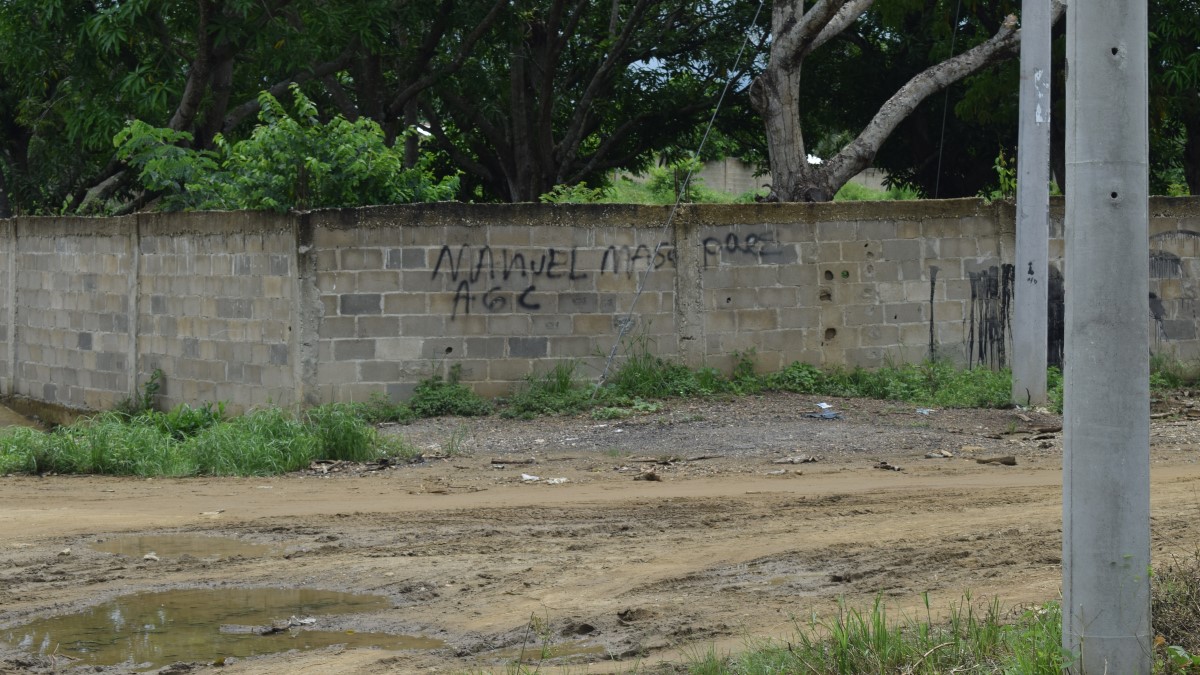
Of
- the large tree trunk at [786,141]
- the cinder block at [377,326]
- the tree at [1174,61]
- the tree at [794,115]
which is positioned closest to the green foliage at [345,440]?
the cinder block at [377,326]

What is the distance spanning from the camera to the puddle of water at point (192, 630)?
17.6 ft

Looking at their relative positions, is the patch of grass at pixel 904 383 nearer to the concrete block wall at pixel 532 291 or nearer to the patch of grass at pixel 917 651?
the concrete block wall at pixel 532 291

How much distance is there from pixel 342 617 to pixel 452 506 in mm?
2442

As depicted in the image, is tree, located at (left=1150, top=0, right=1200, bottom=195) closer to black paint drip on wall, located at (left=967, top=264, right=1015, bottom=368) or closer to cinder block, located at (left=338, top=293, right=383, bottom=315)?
black paint drip on wall, located at (left=967, top=264, right=1015, bottom=368)

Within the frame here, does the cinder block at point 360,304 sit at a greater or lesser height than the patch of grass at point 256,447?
greater

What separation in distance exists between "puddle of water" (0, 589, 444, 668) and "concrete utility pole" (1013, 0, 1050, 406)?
7348 millimetres

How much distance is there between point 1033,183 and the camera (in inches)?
450

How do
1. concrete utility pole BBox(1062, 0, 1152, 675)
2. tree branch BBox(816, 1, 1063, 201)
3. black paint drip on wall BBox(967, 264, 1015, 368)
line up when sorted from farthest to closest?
tree branch BBox(816, 1, 1063, 201)
black paint drip on wall BBox(967, 264, 1015, 368)
concrete utility pole BBox(1062, 0, 1152, 675)

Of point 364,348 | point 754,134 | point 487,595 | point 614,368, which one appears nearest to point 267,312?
point 364,348

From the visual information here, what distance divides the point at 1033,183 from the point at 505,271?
4.72m

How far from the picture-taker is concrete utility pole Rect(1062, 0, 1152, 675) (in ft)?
13.2

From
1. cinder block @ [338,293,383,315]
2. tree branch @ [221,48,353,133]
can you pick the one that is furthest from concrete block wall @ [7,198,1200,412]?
tree branch @ [221,48,353,133]

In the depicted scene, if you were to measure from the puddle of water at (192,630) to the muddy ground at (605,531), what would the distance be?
0.34 feet

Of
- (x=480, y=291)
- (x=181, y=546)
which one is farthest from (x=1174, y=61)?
(x=181, y=546)
